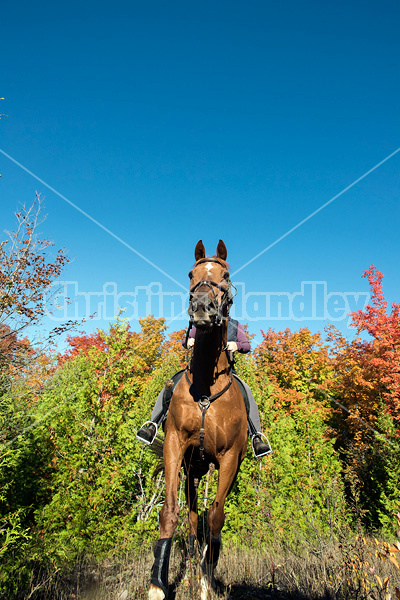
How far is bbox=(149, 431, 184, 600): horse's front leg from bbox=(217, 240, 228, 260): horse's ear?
103 inches

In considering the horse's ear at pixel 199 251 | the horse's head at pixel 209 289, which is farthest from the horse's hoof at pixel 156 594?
the horse's ear at pixel 199 251

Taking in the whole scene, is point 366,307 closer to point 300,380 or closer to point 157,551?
point 300,380

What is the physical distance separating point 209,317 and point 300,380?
34191 mm

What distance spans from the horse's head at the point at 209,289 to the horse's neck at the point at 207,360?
31 cm

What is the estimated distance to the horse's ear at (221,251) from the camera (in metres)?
5.25

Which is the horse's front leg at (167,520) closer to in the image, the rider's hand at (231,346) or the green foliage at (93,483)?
the rider's hand at (231,346)

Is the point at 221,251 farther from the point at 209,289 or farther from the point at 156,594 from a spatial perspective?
the point at 156,594

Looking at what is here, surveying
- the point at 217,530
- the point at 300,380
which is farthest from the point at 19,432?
the point at 300,380

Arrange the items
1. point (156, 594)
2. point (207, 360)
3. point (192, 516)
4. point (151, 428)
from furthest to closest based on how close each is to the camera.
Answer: point (192, 516) < point (151, 428) < point (207, 360) < point (156, 594)

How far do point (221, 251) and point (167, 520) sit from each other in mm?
3573

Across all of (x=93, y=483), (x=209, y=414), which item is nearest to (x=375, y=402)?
(x=93, y=483)

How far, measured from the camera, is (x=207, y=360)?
474 cm

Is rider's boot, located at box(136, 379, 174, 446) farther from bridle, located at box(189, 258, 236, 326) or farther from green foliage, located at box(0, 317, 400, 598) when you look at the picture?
green foliage, located at box(0, 317, 400, 598)

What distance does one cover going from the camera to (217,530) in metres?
4.82
